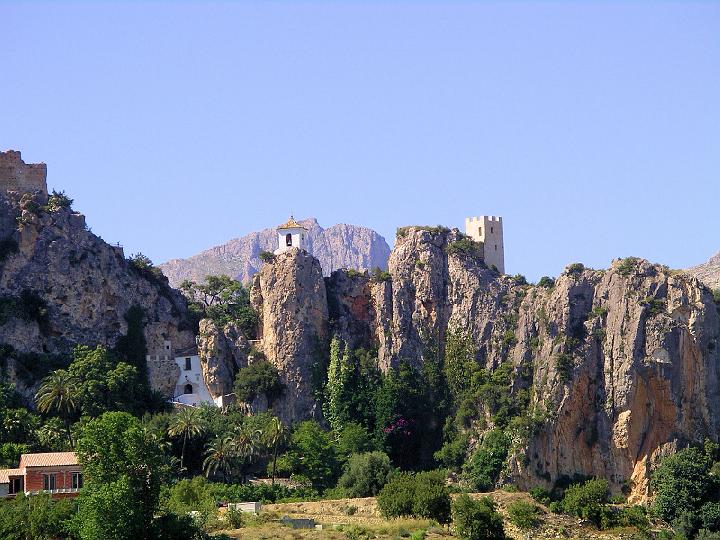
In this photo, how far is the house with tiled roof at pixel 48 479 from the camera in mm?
101438

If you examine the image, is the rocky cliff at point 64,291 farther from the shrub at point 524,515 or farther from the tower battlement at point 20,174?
the shrub at point 524,515

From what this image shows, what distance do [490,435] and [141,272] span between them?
2573cm

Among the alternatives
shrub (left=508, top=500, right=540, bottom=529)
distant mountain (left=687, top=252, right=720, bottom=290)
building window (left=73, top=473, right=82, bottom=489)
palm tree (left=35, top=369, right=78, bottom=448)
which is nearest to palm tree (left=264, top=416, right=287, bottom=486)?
palm tree (left=35, top=369, right=78, bottom=448)

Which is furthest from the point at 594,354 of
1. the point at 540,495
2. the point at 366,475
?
the point at 366,475

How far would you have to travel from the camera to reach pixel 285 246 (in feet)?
418

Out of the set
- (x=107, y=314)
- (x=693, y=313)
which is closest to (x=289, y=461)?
(x=107, y=314)

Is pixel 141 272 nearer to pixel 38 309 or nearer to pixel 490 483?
pixel 38 309

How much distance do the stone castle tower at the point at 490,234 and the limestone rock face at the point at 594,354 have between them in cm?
510

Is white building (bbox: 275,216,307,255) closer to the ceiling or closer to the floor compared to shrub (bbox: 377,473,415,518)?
closer to the ceiling

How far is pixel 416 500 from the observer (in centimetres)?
10288

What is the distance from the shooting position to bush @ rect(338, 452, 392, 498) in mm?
111000

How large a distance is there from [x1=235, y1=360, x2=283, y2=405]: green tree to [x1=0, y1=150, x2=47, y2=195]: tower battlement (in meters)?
18.0

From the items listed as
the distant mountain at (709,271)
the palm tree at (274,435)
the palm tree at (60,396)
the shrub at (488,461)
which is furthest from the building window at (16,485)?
Result: the distant mountain at (709,271)

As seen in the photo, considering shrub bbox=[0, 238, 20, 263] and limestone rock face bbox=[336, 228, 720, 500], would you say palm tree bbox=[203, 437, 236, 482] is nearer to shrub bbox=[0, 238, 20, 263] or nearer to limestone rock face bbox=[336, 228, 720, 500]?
limestone rock face bbox=[336, 228, 720, 500]
